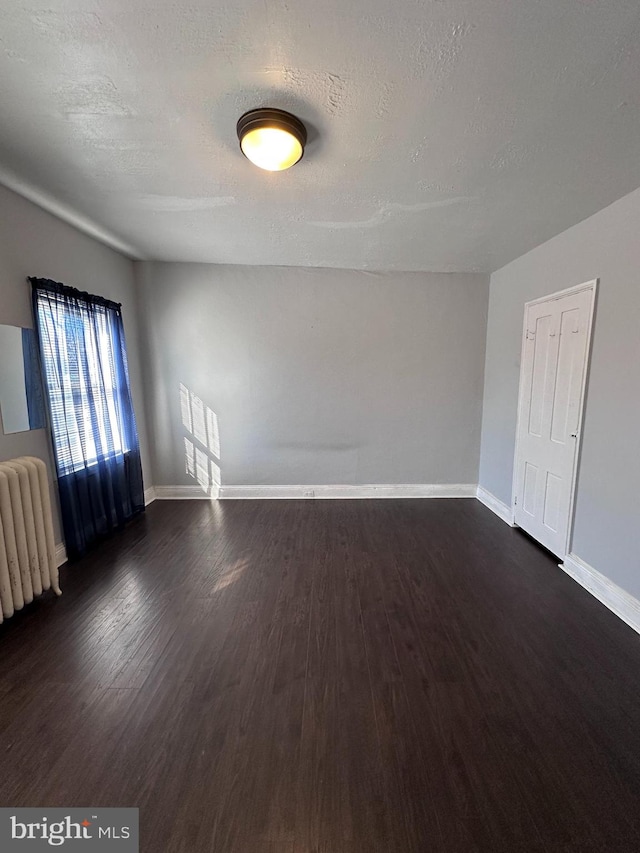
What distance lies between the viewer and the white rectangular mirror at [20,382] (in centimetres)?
223

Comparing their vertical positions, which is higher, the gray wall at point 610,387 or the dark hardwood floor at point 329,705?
the gray wall at point 610,387

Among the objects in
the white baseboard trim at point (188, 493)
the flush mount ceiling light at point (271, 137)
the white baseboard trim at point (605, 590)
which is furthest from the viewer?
the white baseboard trim at point (188, 493)

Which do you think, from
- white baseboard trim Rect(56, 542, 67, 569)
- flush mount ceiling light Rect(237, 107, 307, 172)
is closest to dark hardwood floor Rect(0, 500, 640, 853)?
white baseboard trim Rect(56, 542, 67, 569)

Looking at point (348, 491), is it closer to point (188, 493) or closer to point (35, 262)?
point (188, 493)

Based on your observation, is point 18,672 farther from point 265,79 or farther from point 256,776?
point 265,79

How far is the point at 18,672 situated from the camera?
5.75ft

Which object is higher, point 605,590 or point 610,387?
point 610,387

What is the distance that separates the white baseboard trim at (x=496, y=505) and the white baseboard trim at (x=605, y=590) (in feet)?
2.58

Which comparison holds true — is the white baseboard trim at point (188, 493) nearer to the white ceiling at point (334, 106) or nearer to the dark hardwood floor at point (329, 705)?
the dark hardwood floor at point (329, 705)

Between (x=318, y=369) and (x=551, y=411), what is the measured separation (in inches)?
91.4

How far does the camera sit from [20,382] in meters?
2.33

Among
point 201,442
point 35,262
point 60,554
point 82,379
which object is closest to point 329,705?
point 60,554

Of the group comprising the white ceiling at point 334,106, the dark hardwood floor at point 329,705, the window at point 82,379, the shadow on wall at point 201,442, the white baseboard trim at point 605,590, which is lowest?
the dark hardwood floor at point 329,705
